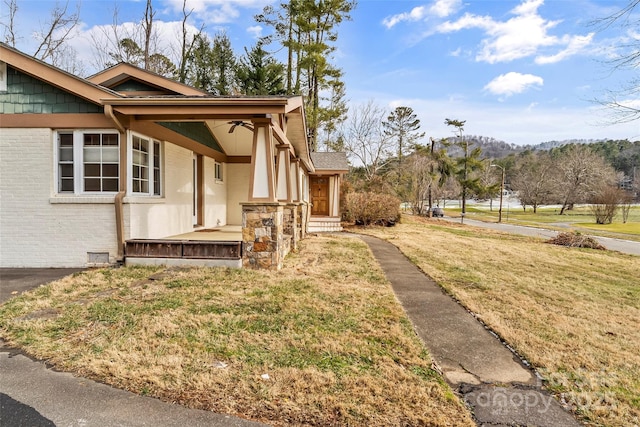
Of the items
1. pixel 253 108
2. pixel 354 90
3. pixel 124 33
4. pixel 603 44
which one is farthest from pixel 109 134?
pixel 354 90

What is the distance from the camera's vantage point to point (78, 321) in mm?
3912

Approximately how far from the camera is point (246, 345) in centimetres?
342

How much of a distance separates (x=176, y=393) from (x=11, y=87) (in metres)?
7.64

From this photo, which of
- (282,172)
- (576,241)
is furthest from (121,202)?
(576,241)

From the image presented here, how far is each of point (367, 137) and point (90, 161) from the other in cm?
2611

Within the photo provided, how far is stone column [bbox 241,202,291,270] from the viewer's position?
6613 millimetres

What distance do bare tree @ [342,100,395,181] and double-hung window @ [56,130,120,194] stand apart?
24.5 meters

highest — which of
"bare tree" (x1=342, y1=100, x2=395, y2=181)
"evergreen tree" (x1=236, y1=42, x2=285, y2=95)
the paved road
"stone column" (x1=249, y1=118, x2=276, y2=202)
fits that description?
"evergreen tree" (x1=236, y1=42, x2=285, y2=95)

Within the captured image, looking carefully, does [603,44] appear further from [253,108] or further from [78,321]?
[78,321]

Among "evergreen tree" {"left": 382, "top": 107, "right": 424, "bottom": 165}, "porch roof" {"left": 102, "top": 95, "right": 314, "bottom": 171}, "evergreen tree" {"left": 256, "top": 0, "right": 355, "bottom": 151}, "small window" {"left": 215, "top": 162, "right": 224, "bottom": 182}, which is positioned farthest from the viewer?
"evergreen tree" {"left": 382, "top": 107, "right": 424, "bottom": 165}

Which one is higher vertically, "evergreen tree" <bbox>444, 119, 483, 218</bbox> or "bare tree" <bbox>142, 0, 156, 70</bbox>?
"bare tree" <bbox>142, 0, 156, 70</bbox>

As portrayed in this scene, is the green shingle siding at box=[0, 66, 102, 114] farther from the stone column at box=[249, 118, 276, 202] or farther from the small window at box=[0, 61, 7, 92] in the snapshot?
the stone column at box=[249, 118, 276, 202]

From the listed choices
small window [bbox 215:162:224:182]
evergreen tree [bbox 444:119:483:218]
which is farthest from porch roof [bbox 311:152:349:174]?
evergreen tree [bbox 444:119:483:218]

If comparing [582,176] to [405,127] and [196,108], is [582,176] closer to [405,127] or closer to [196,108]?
[405,127]
